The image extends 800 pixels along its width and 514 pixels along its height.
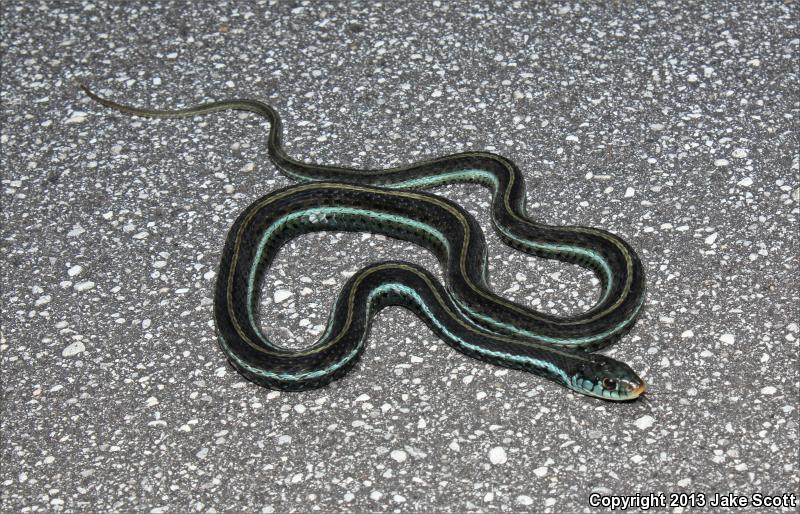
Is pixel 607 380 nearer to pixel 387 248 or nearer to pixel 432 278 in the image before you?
pixel 432 278

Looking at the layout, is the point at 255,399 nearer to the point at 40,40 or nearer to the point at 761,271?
the point at 761,271

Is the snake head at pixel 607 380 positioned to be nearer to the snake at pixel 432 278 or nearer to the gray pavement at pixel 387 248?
the snake at pixel 432 278

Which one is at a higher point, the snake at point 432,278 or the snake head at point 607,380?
the snake head at point 607,380

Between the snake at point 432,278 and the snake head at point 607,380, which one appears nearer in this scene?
the snake head at point 607,380

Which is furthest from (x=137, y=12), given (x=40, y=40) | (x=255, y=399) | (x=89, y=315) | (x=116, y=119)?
(x=255, y=399)

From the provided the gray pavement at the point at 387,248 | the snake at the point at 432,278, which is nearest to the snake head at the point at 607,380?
the snake at the point at 432,278
